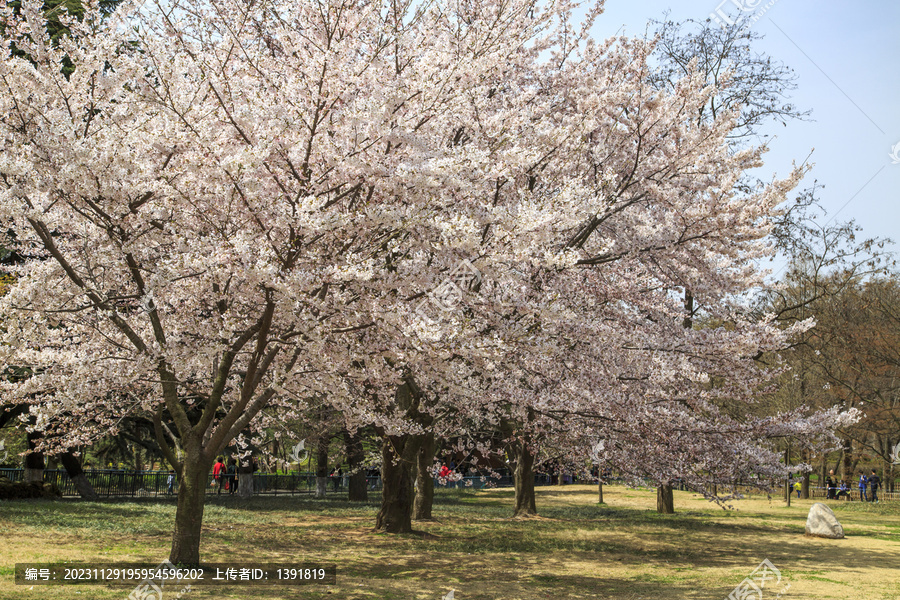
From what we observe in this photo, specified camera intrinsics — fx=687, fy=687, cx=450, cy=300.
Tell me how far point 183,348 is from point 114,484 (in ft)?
62.4

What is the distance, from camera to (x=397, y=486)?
14.4m

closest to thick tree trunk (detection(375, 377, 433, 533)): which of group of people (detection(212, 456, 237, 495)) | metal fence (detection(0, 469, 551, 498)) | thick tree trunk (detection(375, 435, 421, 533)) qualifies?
thick tree trunk (detection(375, 435, 421, 533))

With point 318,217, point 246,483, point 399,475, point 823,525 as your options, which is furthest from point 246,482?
point 318,217

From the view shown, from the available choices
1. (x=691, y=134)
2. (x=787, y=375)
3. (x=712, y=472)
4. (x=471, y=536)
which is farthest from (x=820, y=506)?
(x=787, y=375)

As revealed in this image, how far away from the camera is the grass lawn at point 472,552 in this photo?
9125 mm

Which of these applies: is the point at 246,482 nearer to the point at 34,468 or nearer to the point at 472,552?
the point at 34,468

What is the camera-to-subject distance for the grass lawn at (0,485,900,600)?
9125mm

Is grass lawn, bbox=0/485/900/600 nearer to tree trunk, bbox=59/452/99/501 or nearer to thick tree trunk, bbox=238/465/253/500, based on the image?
tree trunk, bbox=59/452/99/501

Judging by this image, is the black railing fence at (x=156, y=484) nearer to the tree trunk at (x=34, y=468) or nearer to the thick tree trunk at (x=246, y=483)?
the tree trunk at (x=34, y=468)

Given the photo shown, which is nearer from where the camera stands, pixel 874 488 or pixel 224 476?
pixel 224 476

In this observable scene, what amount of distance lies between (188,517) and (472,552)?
18.7 ft

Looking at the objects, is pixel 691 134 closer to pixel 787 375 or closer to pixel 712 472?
pixel 712 472

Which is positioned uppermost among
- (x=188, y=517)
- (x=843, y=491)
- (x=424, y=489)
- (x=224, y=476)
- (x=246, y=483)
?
(x=188, y=517)

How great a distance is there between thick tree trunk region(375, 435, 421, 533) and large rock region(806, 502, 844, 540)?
434 inches
